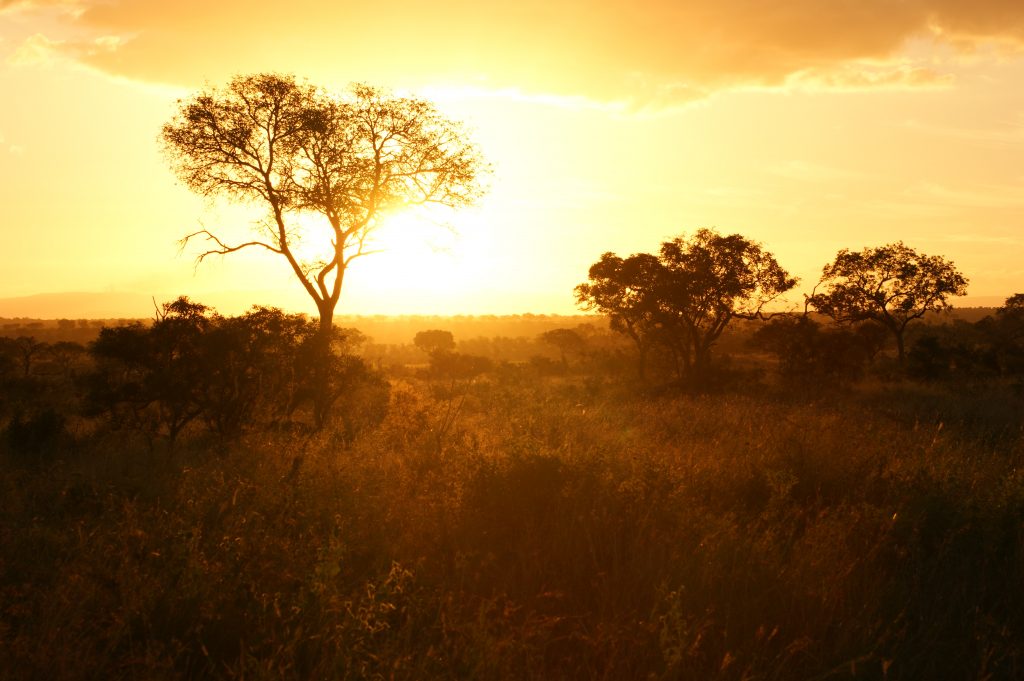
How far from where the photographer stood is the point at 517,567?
5.73 m

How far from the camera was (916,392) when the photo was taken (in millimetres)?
25125

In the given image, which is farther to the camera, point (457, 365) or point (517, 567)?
point (457, 365)

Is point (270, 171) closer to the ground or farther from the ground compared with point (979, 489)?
farther from the ground

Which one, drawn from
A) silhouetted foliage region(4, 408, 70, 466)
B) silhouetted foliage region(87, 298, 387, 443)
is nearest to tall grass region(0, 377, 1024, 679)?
silhouetted foliage region(4, 408, 70, 466)

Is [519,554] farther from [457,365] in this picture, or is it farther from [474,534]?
[457,365]

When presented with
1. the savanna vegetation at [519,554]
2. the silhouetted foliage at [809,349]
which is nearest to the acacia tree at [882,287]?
the silhouetted foliage at [809,349]

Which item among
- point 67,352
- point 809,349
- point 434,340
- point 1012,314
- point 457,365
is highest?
point 1012,314

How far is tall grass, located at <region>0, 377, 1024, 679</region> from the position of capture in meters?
4.34

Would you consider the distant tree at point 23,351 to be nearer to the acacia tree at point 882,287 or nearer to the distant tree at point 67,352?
the distant tree at point 67,352

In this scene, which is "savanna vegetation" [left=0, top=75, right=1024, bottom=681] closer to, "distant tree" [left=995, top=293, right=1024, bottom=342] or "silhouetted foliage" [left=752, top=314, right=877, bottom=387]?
"silhouetted foliage" [left=752, top=314, right=877, bottom=387]

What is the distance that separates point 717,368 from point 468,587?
1196 inches

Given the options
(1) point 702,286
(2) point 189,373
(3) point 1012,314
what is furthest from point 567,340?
(2) point 189,373

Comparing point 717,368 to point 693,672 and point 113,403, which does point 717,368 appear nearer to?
point 113,403

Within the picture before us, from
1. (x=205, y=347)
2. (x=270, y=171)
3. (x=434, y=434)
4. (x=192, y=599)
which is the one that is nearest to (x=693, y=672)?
(x=192, y=599)
